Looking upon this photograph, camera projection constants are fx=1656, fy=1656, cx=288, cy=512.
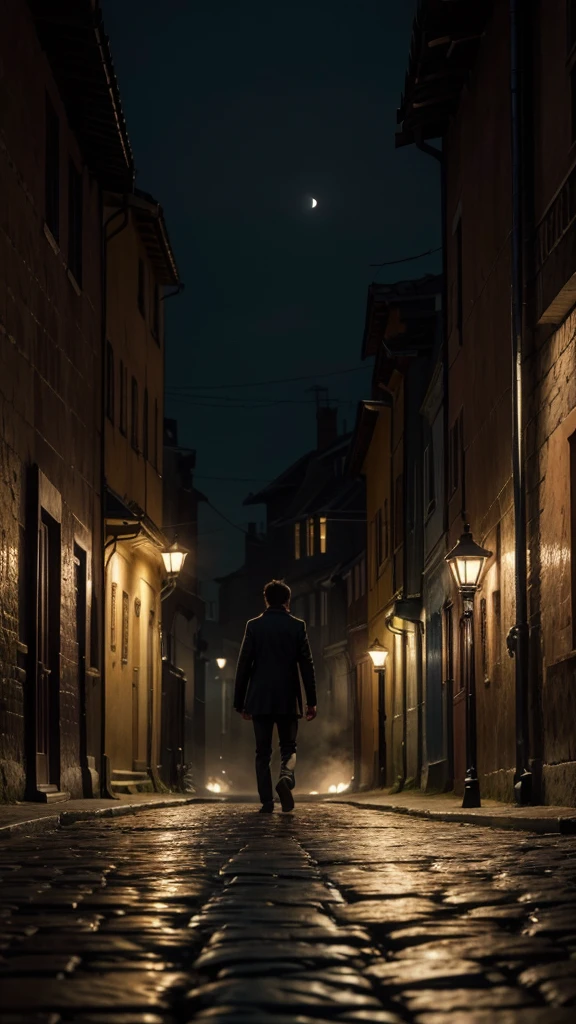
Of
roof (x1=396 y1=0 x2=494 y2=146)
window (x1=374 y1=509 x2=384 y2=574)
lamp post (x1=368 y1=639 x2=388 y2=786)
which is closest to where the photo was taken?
roof (x1=396 y1=0 x2=494 y2=146)

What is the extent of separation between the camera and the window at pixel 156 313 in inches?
1204

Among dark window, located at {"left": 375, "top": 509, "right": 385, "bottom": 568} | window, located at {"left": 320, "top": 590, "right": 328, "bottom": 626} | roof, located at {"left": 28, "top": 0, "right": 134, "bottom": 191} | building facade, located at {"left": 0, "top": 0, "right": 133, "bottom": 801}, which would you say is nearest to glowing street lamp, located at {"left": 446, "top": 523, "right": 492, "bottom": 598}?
building facade, located at {"left": 0, "top": 0, "right": 133, "bottom": 801}

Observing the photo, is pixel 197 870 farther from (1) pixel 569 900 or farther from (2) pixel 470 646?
(2) pixel 470 646

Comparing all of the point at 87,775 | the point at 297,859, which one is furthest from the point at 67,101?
the point at 297,859

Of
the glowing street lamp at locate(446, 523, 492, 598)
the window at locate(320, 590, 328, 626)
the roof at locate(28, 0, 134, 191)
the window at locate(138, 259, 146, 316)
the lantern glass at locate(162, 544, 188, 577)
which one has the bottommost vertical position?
the glowing street lamp at locate(446, 523, 492, 598)

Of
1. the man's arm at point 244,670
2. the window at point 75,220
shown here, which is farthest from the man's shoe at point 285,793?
the window at point 75,220

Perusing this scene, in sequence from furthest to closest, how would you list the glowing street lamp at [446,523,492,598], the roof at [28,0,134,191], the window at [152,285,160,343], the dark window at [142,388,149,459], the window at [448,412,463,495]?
the window at [152,285,160,343]
the dark window at [142,388,149,459]
the window at [448,412,463,495]
the roof at [28,0,134,191]
the glowing street lamp at [446,523,492,598]

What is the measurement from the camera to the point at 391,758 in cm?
3444

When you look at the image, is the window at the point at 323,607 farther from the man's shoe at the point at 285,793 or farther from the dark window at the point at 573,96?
the dark window at the point at 573,96

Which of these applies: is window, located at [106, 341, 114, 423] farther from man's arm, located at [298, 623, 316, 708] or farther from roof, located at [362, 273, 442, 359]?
man's arm, located at [298, 623, 316, 708]

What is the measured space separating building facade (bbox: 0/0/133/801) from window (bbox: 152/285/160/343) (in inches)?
340

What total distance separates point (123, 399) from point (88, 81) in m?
8.11

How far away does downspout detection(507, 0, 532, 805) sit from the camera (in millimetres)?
14312

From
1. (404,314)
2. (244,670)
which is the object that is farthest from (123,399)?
(244,670)
